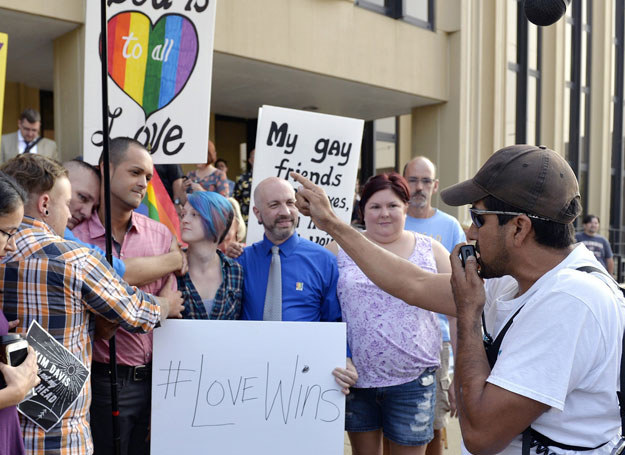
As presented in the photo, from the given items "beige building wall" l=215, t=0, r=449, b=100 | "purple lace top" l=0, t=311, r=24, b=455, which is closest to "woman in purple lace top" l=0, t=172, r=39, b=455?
"purple lace top" l=0, t=311, r=24, b=455

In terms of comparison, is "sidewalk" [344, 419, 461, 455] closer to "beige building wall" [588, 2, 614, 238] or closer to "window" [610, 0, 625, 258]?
"beige building wall" [588, 2, 614, 238]

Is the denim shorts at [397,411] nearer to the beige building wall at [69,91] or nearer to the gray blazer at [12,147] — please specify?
the gray blazer at [12,147]

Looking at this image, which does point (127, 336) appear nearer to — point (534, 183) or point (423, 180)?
point (534, 183)

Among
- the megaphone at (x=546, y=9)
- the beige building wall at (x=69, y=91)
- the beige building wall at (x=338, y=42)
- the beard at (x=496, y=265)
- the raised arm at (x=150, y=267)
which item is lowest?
the raised arm at (x=150, y=267)

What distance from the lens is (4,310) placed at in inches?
72.6

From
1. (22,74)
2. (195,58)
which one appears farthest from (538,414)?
(22,74)

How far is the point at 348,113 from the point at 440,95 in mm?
1804

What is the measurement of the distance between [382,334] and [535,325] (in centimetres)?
138

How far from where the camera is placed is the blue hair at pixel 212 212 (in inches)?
101

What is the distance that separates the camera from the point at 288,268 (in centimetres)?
267

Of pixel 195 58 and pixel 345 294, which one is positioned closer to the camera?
pixel 345 294

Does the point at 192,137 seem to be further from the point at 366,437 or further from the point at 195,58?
the point at 366,437

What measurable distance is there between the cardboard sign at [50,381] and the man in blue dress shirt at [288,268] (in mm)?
893

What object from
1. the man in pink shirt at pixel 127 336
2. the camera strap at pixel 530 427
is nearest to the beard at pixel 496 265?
the camera strap at pixel 530 427
